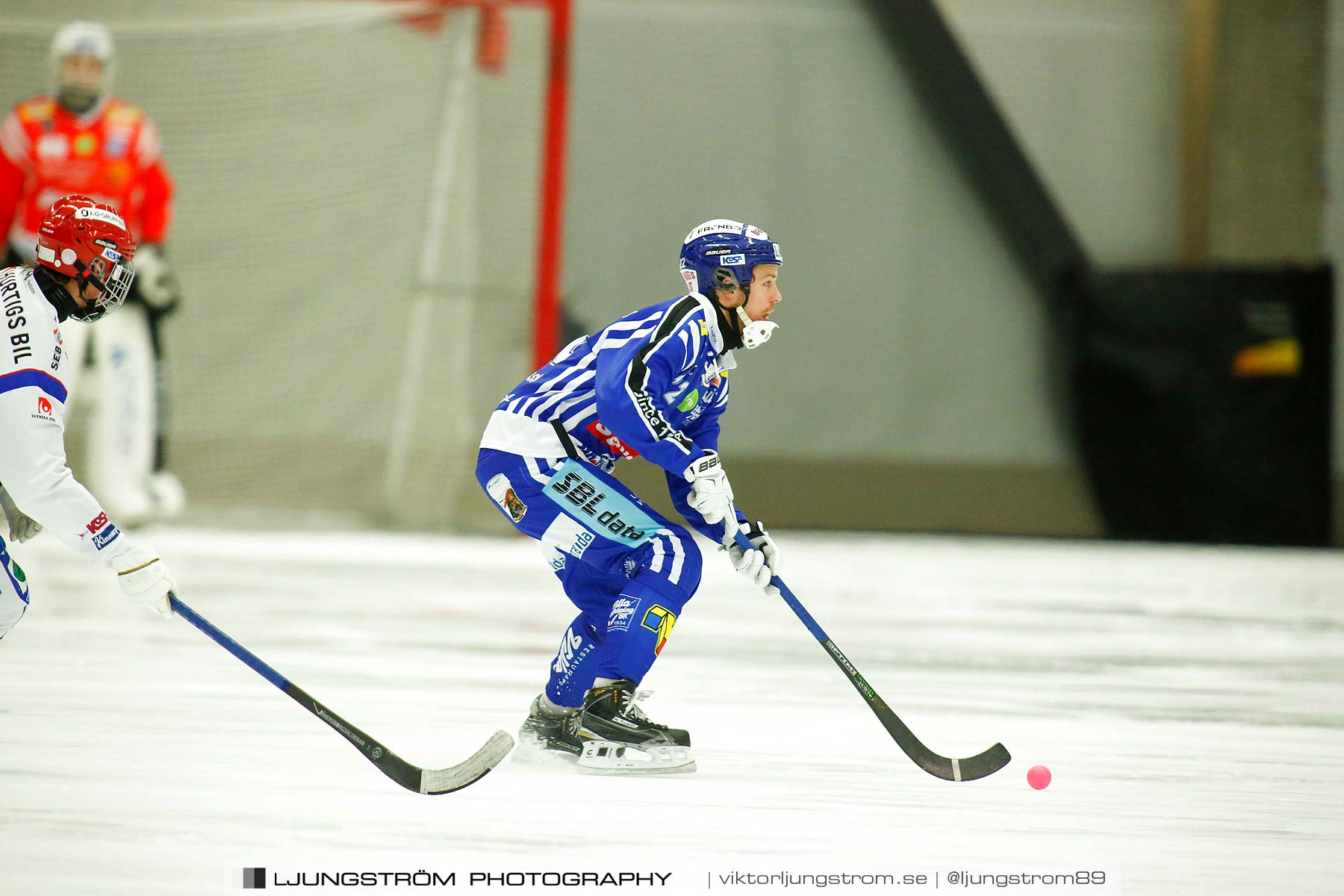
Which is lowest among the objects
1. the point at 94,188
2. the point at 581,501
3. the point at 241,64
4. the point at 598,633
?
the point at 598,633

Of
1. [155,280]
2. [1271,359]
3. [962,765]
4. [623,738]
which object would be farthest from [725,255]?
[1271,359]

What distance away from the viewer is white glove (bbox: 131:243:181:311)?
6.68 m

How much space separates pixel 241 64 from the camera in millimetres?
7750

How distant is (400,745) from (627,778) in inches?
19.7

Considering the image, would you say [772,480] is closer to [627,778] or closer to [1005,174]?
[1005,174]

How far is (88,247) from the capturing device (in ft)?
8.22

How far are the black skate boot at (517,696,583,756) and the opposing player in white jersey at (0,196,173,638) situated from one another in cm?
79

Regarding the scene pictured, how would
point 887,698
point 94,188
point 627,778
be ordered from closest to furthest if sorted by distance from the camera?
point 627,778
point 887,698
point 94,188

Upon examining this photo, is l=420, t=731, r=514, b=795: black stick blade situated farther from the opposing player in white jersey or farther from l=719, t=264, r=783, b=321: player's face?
l=719, t=264, r=783, b=321: player's face

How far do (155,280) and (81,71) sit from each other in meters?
0.97

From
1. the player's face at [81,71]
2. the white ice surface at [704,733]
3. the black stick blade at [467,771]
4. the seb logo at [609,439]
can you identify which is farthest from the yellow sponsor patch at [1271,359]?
the black stick blade at [467,771]

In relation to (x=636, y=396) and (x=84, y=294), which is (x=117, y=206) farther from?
(x=636, y=396)

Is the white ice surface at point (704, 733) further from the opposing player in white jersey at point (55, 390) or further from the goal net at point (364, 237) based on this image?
the goal net at point (364, 237)

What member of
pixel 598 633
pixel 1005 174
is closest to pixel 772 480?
pixel 1005 174
